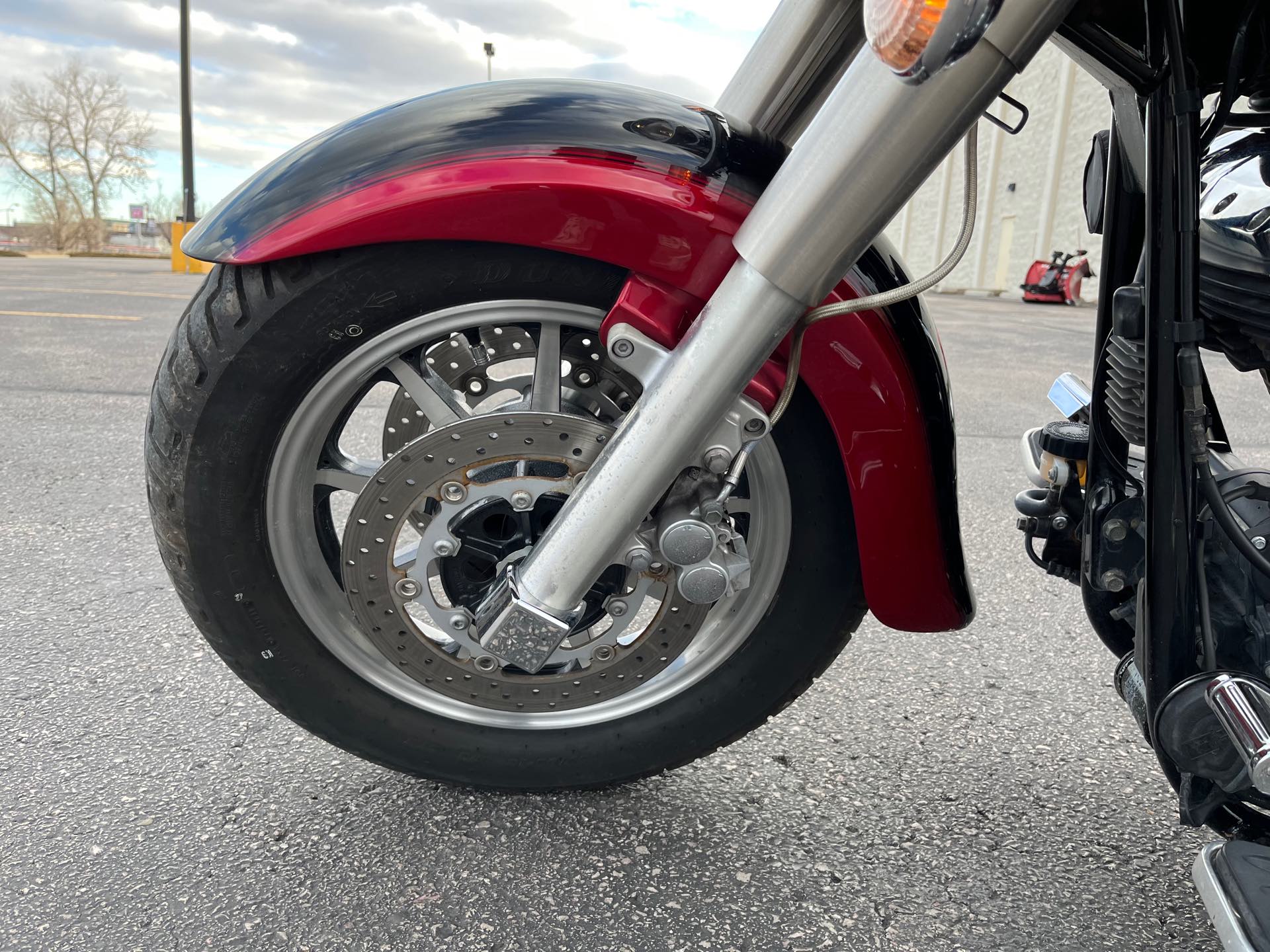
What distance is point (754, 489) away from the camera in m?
1.36

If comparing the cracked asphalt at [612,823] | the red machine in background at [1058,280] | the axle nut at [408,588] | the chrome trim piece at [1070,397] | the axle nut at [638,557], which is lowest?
the red machine in background at [1058,280]

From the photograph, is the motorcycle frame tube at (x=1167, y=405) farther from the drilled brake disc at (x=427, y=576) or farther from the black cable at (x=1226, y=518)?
the drilled brake disc at (x=427, y=576)

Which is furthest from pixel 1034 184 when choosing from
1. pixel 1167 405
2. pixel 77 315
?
pixel 1167 405

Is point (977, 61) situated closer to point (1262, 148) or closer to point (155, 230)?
point (1262, 148)

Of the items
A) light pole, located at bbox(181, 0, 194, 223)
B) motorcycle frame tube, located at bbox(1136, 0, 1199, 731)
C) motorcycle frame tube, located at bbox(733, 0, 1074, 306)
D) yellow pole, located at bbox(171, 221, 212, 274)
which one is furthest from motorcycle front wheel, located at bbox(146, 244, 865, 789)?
light pole, located at bbox(181, 0, 194, 223)

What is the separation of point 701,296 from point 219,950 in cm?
99

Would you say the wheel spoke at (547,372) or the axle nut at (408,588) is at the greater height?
the wheel spoke at (547,372)

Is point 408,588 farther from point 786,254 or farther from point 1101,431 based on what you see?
point 1101,431

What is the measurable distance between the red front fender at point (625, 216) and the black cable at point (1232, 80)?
38 centimetres

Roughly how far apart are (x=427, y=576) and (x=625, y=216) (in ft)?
1.76

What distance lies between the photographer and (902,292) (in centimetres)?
114

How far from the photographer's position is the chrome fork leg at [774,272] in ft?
3.16

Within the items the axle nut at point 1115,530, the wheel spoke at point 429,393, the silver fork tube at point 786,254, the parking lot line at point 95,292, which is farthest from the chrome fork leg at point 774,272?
the parking lot line at point 95,292

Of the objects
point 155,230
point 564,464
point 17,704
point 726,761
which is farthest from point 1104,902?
point 155,230
